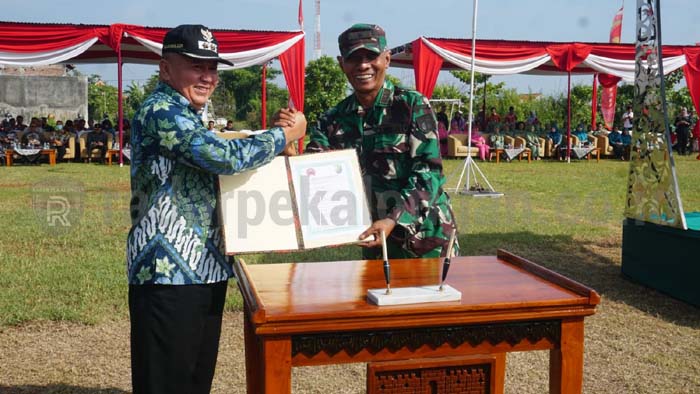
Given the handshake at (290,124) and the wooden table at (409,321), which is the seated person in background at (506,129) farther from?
the wooden table at (409,321)

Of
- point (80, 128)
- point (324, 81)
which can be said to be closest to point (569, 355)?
point (80, 128)

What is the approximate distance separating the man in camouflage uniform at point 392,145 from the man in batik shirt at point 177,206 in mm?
592

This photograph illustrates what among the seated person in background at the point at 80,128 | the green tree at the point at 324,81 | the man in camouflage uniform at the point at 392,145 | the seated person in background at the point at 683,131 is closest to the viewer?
the man in camouflage uniform at the point at 392,145

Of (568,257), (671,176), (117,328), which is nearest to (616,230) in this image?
(568,257)

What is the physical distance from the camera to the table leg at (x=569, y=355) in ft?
7.24

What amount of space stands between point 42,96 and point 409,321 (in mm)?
36630

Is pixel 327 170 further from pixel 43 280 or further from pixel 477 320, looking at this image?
pixel 43 280

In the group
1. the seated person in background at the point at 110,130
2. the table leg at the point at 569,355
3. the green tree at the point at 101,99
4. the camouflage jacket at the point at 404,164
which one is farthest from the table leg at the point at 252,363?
the green tree at the point at 101,99

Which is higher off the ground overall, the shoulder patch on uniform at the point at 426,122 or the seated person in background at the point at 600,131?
the seated person in background at the point at 600,131

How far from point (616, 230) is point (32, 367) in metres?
6.95

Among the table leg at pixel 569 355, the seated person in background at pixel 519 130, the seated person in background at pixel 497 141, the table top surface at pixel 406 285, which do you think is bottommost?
the table leg at pixel 569 355

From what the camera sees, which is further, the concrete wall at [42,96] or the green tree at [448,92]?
the concrete wall at [42,96]

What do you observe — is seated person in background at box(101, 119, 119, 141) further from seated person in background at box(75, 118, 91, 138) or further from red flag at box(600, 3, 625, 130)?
red flag at box(600, 3, 625, 130)

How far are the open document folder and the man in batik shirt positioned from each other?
86 millimetres
